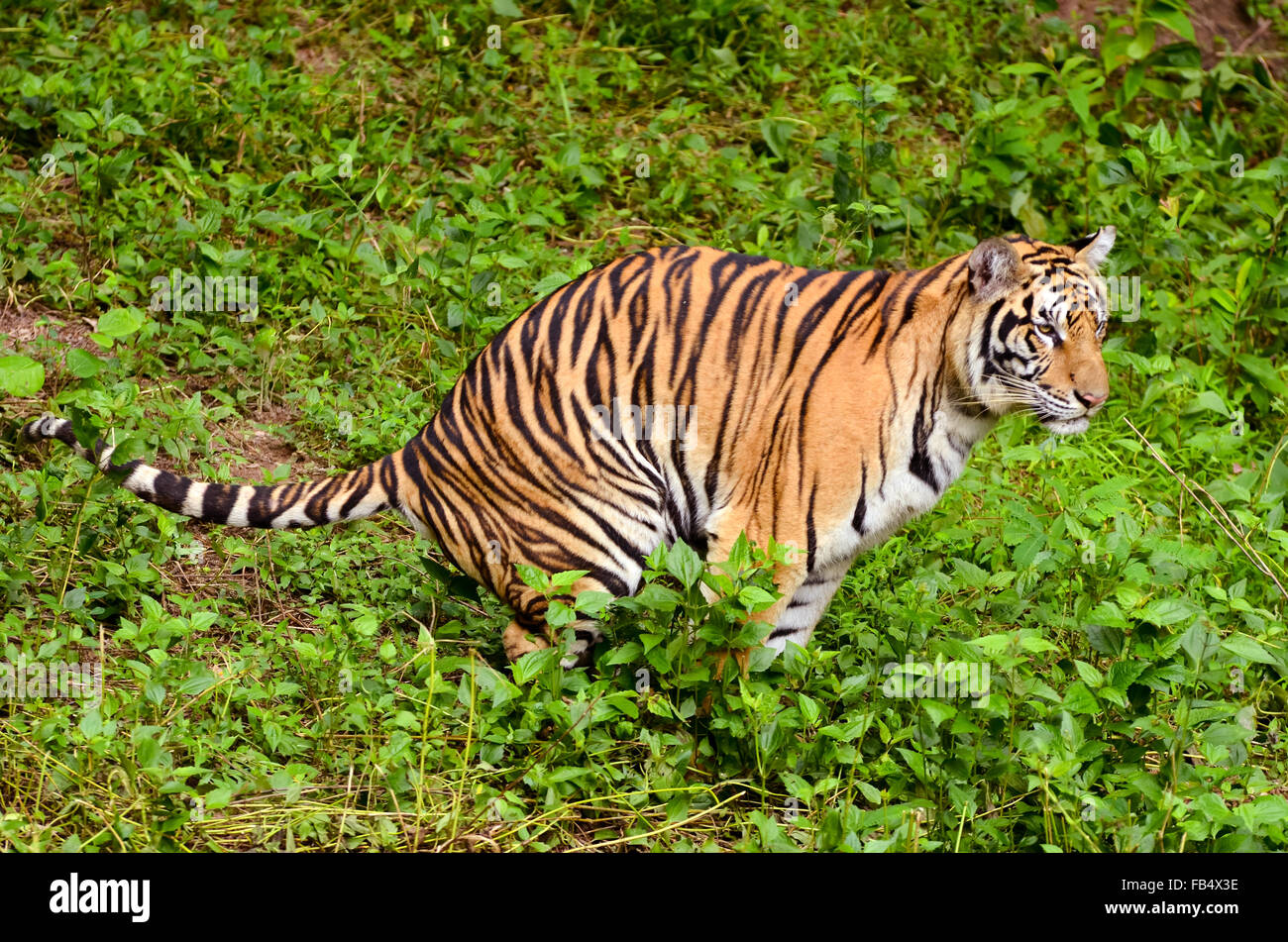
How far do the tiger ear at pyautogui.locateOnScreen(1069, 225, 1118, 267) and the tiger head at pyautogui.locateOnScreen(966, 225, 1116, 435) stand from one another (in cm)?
15

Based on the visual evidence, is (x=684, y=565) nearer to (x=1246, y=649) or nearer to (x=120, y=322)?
(x=1246, y=649)

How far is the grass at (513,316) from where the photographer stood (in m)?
3.59

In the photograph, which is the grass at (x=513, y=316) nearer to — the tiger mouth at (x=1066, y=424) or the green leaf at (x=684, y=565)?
the green leaf at (x=684, y=565)

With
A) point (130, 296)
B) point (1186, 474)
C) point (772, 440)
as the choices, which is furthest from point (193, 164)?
point (1186, 474)

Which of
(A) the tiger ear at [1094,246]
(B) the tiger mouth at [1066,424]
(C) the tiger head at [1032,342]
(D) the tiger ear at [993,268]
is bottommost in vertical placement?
(B) the tiger mouth at [1066,424]

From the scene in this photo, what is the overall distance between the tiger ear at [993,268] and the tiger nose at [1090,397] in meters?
0.36

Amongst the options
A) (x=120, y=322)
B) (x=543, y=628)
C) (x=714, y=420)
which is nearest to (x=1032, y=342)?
(x=714, y=420)

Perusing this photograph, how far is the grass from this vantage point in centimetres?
359

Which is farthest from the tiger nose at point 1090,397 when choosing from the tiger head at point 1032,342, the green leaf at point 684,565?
the green leaf at point 684,565

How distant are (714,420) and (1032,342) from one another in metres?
0.94

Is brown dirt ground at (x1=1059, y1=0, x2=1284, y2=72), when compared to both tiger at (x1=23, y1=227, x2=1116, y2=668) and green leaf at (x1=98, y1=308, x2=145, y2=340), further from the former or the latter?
green leaf at (x1=98, y1=308, x2=145, y2=340)

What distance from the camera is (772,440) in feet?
13.3

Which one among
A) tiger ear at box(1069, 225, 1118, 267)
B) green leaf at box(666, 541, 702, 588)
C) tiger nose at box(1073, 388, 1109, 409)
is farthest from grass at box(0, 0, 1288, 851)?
tiger ear at box(1069, 225, 1118, 267)

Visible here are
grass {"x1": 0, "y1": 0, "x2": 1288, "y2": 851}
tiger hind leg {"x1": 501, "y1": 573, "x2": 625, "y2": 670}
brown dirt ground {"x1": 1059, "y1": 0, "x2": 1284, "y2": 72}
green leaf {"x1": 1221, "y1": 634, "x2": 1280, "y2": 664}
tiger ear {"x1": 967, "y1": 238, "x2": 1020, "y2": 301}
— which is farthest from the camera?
brown dirt ground {"x1": 1059, "y1": 0, "x2": 1284, "y2": 72}
